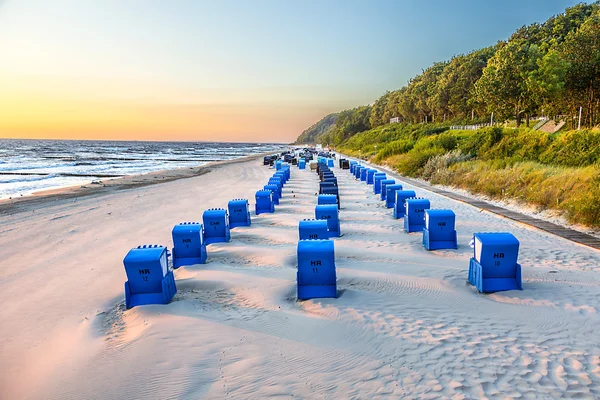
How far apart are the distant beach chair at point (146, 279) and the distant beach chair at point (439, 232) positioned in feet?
18.7

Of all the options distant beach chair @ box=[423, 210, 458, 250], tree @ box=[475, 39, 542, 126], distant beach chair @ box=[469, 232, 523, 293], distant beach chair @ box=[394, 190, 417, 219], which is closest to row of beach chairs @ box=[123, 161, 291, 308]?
distant beach chair @ box=[394, 190, 417, 219]

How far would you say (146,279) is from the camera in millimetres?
5926

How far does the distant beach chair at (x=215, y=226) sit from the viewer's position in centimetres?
955

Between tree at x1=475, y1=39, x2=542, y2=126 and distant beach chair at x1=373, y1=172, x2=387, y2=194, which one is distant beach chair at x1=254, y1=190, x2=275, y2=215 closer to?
distant beach chair at x1=373, y1=172, x2=387, y2=194

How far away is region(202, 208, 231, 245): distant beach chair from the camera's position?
9547 millimetres

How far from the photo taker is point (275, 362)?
4422 mm

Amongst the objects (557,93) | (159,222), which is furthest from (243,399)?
(557,93)

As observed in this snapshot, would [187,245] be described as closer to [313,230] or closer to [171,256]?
[171,256]

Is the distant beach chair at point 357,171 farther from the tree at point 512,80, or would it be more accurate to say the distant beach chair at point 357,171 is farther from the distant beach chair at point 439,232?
the tree at point 512,80

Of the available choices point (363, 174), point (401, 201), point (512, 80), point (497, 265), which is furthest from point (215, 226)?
point (512, 80)

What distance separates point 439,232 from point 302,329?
483cm

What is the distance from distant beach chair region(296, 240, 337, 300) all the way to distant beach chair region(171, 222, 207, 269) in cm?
283

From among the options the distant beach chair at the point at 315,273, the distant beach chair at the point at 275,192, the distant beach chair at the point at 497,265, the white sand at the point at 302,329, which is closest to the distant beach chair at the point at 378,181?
the distant beach chair at the point at 275,192

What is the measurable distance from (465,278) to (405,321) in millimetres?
2138
